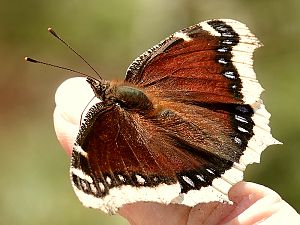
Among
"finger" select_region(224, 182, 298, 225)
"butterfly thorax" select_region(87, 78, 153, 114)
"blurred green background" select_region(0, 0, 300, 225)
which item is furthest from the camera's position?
"blurred green background" select_region(0, 0, 300, 225)

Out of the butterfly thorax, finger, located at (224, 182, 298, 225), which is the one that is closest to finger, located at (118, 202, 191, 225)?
finger, located at (224, 182, 298, 225)

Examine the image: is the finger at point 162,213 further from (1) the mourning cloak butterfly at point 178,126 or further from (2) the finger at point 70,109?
(2) the finger at point 70,109

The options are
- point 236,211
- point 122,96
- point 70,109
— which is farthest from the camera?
point 70,109

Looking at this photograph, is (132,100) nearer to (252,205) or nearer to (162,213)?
(162,213)

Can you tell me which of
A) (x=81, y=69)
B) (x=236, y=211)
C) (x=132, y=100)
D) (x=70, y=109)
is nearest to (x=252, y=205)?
(x=236, y=211)

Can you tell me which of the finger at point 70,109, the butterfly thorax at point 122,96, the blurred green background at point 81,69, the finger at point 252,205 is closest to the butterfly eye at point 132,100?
the butterfly thorax at point 122,96

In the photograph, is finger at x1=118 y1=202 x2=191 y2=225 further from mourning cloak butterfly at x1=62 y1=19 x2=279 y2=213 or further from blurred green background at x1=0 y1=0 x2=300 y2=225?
blurred green background at x1=0 y1=0 x2=300 y2=225

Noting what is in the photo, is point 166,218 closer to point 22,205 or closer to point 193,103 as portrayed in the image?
point 193,103
